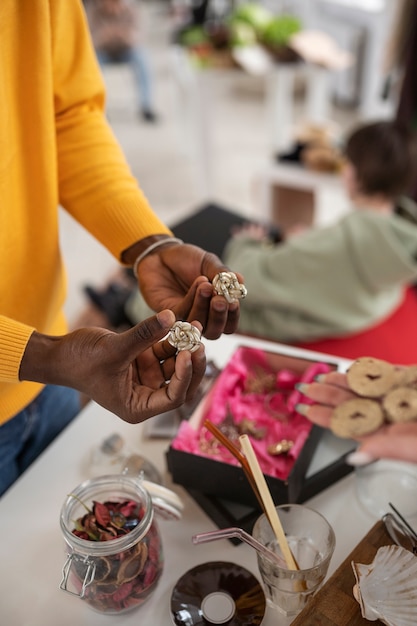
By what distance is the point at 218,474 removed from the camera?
708 mm

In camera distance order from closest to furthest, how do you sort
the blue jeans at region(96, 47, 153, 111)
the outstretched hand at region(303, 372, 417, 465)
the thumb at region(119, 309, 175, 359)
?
the thumb at region(119, 309, 175, 359) < the outstretched hand at region(303, 372, 417, 465) < the blue jeans at region(96, 47, 153, 111)

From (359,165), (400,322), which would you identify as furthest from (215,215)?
(400,322)

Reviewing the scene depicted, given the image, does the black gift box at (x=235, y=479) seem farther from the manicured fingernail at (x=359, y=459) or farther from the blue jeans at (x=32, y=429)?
the blue jeans at (x=32, y=429)

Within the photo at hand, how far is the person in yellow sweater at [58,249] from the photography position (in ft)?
1.77

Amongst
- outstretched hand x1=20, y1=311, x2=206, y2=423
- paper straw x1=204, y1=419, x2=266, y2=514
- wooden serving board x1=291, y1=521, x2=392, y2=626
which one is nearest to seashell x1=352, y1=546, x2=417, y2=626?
wooden serving board x1=291, y1=521, x2=392, y2=626

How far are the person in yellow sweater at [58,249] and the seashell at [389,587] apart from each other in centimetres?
25

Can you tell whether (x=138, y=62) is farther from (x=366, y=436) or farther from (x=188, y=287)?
(x=366, y=436)

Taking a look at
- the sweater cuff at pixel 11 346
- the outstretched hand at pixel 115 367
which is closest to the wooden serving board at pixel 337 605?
the outstretched hand at pixel 115 367

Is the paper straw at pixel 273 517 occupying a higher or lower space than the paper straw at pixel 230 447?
lower

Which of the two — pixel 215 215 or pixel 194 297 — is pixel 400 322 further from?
pixel 194 297

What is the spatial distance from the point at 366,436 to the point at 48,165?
513 mm

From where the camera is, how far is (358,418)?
0.68 meters

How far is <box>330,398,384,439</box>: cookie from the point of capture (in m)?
0.67

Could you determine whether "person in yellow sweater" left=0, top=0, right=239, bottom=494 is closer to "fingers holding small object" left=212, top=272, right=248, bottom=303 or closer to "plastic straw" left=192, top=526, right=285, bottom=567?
"fingers holding small object" left=212, top=272, right=248, bottom=303
